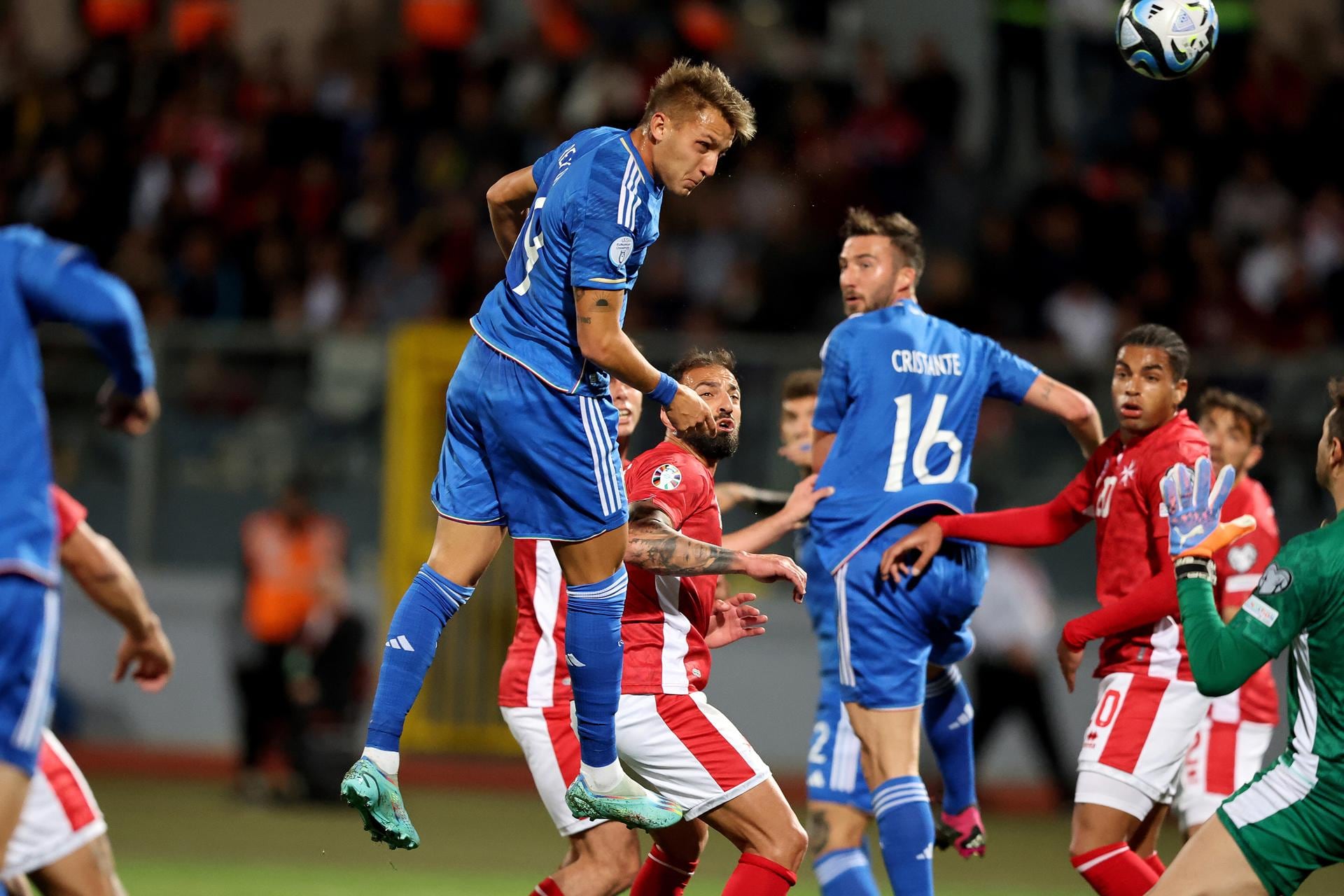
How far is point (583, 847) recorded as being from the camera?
5656mm

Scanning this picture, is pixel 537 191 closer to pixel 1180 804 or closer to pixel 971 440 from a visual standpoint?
pixel 971 440

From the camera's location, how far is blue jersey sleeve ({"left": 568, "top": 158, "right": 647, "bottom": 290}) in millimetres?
4875

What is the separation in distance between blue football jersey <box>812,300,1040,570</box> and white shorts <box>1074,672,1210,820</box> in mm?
1067

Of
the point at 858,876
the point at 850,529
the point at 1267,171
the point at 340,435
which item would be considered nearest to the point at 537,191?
the point at 850,529

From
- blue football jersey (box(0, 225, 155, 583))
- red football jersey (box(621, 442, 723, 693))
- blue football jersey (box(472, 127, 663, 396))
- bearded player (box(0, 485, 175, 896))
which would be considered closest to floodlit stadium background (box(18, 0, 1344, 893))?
red football jersey (box(621, 442, 723, 693))

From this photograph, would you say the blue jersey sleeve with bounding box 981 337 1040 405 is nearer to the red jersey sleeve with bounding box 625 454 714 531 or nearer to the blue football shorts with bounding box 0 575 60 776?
the red jersey sleeve with bounding box 625 454 714 531

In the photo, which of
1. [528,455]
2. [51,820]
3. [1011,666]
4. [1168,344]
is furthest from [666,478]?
[1011,666]

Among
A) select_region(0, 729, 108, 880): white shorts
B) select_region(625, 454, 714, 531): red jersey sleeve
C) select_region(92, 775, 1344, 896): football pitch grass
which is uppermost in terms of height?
select_region(625, 454, 714, 531): red jersey sleeve

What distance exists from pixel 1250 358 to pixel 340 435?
7.54 meters

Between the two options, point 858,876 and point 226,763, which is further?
point 226,763

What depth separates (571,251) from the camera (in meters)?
4.97

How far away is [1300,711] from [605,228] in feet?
8.20

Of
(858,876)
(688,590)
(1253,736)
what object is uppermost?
(688,590)

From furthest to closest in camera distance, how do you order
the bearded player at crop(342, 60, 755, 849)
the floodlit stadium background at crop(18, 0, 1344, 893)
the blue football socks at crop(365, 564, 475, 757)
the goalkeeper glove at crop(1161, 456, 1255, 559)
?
1. the floodlit stadium background at crop(18, 0, 1344, 893)
2. the blue football socks at crop(365, 564, 475, 757)
3. the bearded player at crop(342, 60, 755, 849)
4. the goalkeeper glove at crop(1161, 456, 1255, 559)
